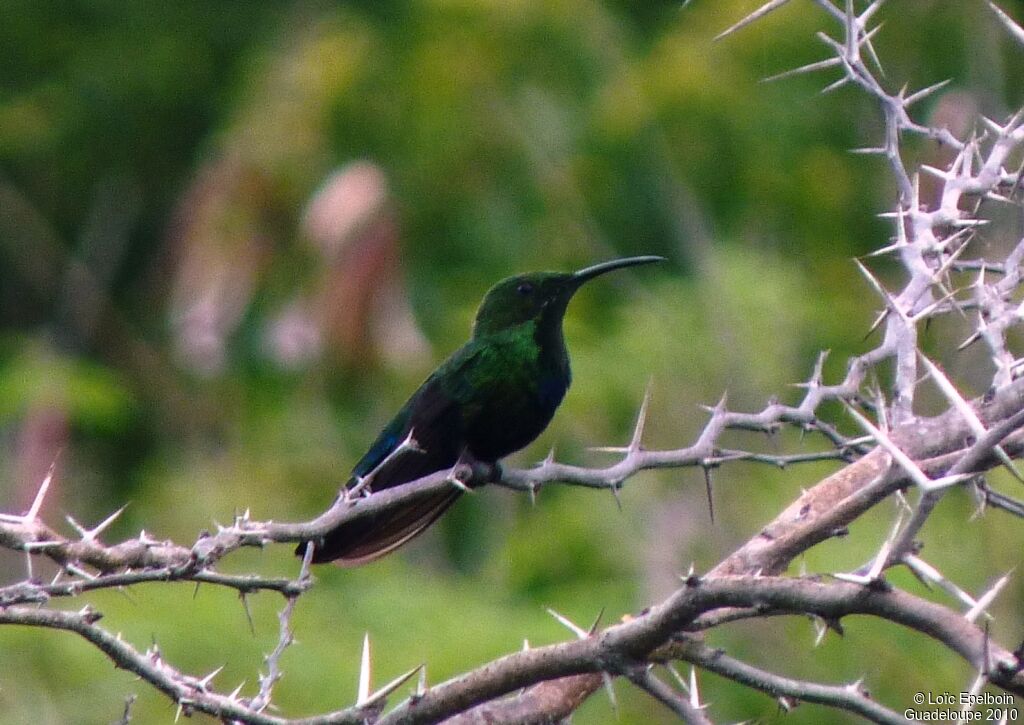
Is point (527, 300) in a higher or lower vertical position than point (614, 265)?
higher

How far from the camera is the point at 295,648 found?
7.53 m

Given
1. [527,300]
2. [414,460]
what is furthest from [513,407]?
[527,300]

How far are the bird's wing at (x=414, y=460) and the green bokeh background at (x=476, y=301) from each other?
5.23 feet

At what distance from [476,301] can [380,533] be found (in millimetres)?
6609

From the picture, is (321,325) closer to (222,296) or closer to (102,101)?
(222,296)

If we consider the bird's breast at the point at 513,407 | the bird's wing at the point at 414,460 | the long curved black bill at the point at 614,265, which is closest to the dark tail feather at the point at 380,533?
the bird's wing at the point at 414,460

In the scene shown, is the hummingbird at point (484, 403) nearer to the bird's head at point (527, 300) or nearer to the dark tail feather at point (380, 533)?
the bird's head at point (527, 300)

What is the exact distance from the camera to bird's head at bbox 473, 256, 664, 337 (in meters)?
5.95

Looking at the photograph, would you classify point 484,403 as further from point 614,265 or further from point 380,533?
point 380,533

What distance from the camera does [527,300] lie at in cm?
600

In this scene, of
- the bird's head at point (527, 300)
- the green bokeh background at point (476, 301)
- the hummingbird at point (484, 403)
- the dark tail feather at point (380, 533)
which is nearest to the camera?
the dark tail feather at point (380, 533)

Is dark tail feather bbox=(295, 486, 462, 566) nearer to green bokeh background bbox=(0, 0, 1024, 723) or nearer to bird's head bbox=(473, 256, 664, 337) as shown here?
bird's head bbox=(473, 256, 664, 337)

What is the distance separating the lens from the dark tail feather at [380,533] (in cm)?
476

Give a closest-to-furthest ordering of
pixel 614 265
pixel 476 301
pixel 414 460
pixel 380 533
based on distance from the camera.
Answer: pixel 380 533 < pixel 414 460 < pixel 614 265 < pixel 476 301
